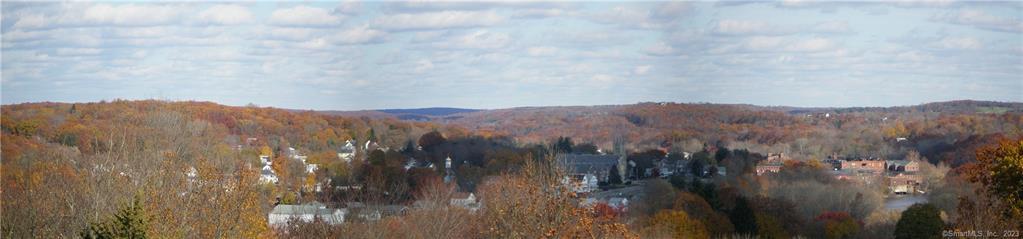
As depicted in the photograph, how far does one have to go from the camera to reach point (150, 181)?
41.5ft

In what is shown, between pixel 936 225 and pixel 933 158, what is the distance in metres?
20.2

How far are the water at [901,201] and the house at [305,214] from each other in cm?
1824

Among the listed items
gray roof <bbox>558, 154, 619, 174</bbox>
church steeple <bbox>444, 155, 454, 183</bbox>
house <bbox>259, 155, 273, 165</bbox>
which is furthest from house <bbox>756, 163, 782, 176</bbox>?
house <bbox>259, 155, 273, 165</bbox>

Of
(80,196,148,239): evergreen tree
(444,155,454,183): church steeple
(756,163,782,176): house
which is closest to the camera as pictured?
(80,196,148,239): evergreen tree

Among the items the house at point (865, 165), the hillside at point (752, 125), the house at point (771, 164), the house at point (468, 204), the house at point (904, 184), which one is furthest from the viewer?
the hillside at point (752, 125)

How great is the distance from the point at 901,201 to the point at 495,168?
13.4 metres

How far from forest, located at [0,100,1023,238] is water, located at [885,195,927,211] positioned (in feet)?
1.88

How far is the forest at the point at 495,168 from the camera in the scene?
11805 mm

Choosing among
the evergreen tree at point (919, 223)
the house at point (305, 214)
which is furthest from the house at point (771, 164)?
the house at point (305, 214)

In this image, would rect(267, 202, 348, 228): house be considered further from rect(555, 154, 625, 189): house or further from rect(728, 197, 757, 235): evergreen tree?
rect(555, 154, 625, 189): house

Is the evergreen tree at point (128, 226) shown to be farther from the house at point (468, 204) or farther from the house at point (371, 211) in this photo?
the house at point (468, 204)

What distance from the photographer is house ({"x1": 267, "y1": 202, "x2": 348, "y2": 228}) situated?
803 inches

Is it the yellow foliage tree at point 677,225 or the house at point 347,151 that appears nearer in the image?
the yellow foliage tree at point 677,225

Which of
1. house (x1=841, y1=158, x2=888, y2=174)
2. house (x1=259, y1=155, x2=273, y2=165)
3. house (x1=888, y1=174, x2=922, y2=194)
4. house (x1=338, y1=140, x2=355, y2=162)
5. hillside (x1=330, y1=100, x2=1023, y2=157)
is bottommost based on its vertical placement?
house (x1=888, y1=174, x2=922, y2=194)
